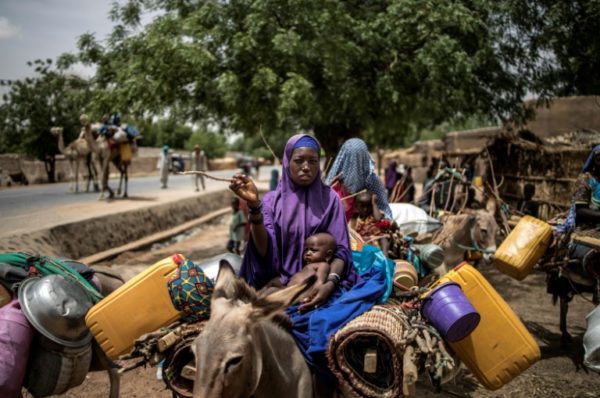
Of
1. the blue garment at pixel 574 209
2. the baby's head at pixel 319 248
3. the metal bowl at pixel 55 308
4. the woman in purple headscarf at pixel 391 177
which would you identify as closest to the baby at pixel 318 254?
the baby's head at pixel 319 248

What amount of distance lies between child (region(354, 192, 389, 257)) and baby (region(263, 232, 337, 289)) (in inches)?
87.5

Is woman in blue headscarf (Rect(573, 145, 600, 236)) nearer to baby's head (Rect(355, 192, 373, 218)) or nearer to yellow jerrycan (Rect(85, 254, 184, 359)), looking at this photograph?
baby's head (Rect(355, 192, 373, 218))

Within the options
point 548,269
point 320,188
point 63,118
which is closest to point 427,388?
point 548,269

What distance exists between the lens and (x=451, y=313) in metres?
2.35

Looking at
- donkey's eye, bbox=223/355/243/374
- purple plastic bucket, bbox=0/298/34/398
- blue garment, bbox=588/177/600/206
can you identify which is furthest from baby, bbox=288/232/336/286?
blue garment, bbox=588/177/600/206

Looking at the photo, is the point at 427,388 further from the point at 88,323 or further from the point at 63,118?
the point at 63,118

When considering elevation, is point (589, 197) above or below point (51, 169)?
above

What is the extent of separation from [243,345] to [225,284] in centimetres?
30

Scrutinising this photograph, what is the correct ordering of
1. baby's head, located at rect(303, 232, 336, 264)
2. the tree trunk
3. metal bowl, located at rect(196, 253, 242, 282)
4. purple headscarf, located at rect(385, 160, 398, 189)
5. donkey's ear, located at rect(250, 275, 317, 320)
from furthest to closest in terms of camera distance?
the tree trunk < purple headscarf, located at rect(385, 160, 398, 189) < metal bowl, located at rect(196, 253, 242, 282) < baby's head, located at rect(303, 232, 336, 264) < donkey's ear, located at rect(250, 275, 317, 320)

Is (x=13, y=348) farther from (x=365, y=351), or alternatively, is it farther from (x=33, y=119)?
(x=33, y=119)

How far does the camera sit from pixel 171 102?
8602mm

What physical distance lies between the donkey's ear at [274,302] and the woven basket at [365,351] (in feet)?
1.72

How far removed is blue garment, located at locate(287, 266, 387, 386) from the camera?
92.0 inches

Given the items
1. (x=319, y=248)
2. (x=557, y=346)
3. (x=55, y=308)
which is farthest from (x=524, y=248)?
(x=55, y=308)
